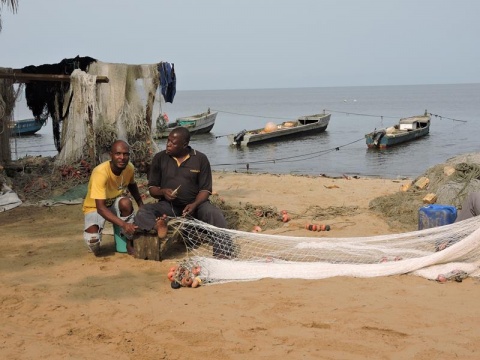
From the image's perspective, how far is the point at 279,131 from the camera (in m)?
26.5

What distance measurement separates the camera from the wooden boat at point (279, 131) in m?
25.5

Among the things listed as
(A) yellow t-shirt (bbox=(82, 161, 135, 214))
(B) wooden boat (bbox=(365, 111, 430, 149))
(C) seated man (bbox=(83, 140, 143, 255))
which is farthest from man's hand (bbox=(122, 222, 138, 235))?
(B) wooden boat (bbox=(365, 111, 430, 149))

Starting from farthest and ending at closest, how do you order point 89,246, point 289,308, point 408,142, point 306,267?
point 408,142
point 89,246
point 306,267
point 289,308

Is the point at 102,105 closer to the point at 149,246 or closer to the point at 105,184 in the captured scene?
the point at 105,184

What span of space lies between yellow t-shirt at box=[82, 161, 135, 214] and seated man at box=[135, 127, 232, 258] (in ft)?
0.93

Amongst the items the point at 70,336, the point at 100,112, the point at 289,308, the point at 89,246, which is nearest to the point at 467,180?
the point at 289,308

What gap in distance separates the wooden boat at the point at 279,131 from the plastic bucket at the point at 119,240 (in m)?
19.8

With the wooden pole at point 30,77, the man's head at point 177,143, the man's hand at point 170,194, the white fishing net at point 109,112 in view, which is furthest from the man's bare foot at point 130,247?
the wooden pole at point 30,77

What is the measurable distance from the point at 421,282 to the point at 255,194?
501 cm

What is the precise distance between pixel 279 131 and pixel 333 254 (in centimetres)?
2158

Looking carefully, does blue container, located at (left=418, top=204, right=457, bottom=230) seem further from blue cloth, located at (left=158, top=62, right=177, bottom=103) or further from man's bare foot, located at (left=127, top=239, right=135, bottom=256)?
blue cloth, located at (left=158, top=62, right=177, bottom=103)

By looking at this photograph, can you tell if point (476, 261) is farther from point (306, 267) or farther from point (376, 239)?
point (306, 267)

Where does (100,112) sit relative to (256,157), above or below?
above

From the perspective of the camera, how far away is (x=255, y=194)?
9383mm
